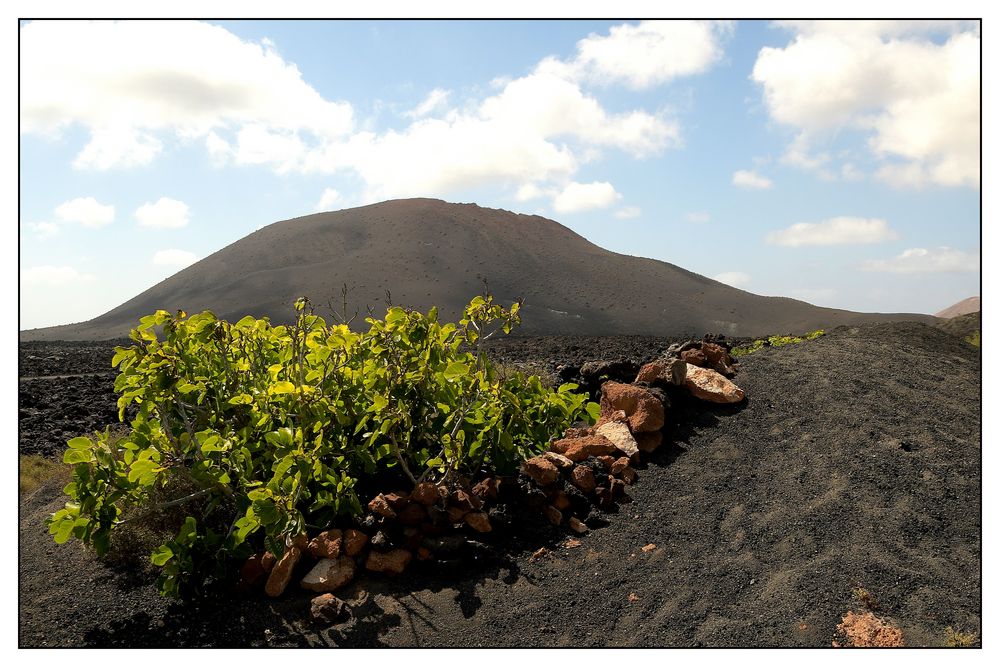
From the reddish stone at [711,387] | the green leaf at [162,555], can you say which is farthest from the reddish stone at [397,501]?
the reddish stone at [711,387]

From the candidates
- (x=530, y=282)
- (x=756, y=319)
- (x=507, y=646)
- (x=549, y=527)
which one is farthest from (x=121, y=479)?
(x=530, y=282)

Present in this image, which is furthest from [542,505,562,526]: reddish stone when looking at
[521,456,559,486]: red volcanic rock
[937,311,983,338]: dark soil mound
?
[937,311,983,338]: dark soil mound

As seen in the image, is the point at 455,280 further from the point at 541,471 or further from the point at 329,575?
the point at 329,575

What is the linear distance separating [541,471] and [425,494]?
0.99 meters

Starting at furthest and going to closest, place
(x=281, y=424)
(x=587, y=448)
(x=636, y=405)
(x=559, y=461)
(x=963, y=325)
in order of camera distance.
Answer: (x=963, y=325) → (x=636, y=405) → (x=587, y=448) → (x=559, y=461) → (x=281, y=424)

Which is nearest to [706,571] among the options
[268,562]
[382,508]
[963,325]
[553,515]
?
[553,515]

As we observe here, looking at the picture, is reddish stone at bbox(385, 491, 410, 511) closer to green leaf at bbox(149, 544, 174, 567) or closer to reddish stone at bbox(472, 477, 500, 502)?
reddish stone at bbox(472, 477, 500, 502)

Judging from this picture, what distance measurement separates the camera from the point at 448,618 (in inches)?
173

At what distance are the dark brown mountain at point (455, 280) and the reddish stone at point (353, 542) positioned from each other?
36341 mm

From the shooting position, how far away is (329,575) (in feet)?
15.6

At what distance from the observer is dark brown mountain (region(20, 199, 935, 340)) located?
156 feet

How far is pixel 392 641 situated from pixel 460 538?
2.96 ft

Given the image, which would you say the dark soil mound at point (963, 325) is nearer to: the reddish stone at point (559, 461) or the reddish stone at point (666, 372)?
the reddish stone at point (666, 372)

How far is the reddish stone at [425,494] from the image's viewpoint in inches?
199
